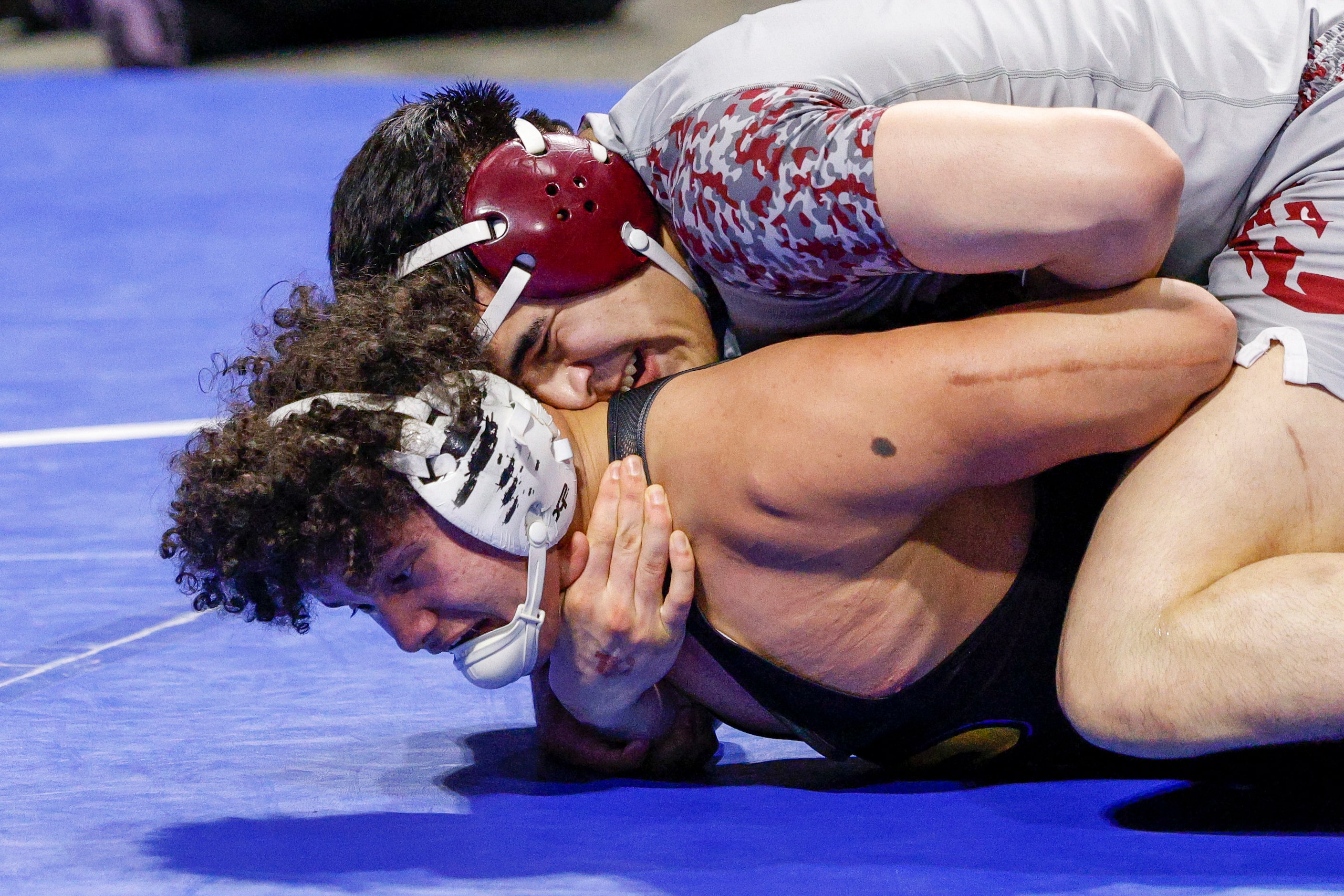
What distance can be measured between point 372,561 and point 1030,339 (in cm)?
96

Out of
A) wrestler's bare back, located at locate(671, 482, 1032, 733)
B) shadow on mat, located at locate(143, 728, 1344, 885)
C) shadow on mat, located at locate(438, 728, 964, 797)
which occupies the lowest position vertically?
shadow on mat, located at locate(438, 728, 964, 797)

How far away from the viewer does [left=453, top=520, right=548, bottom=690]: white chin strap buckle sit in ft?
7.66

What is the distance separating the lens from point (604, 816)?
2367 millimetres

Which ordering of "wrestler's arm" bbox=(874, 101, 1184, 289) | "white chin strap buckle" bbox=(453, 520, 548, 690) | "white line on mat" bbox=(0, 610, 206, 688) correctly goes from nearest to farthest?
"wrestler's arm" bbox=(874, 101, 1184, 289) → "white chin strap buckle" bbox=(453, 520, 548, 690) → "white line on mat" bbox=(0, 610, 206, 688)

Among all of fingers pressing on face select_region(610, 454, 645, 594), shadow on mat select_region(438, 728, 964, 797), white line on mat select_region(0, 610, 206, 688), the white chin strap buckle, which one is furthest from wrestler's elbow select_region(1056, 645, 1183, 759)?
white line on mat select_region(0, 610, 206, 688)

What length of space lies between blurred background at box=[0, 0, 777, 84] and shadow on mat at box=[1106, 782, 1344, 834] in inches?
343

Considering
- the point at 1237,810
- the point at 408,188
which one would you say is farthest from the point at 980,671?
the point at 408,188

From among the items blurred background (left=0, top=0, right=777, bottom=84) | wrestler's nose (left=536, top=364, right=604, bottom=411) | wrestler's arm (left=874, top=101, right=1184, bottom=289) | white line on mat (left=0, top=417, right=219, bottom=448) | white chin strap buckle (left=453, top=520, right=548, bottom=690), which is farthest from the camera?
blurred background (left=0, top=0, right=777, bottom=84)

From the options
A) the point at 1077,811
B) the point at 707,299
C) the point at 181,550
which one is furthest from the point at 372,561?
the point at 1077,811

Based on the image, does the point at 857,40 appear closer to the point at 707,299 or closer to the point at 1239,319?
the point at 707,299

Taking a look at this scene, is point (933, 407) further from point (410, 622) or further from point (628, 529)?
point (410, 622)

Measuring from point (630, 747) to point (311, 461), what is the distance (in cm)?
73

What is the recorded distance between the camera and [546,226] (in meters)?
2.61

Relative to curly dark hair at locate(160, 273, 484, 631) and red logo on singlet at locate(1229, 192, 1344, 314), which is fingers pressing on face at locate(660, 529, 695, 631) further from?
red logo on singlet at locate(1229, 192, 1344, 314)
